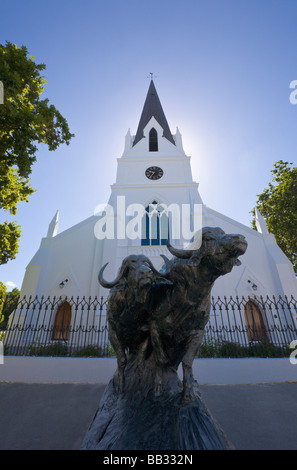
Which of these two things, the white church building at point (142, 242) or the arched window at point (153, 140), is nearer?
the white church building at point (142, 242)

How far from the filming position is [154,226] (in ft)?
52.1

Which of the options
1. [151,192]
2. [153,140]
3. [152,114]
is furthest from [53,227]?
[152,114]

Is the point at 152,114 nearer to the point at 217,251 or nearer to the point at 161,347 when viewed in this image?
the point at 217,251

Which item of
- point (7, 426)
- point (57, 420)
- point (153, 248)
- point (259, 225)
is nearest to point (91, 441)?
point (57, 420)

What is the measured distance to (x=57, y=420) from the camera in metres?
3.49

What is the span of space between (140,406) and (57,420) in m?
2.09

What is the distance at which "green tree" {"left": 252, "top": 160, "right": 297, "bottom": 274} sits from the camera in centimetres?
1538

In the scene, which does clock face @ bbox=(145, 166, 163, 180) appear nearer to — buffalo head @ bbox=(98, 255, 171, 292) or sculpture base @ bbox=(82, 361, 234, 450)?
buffalo head @ bbox=(98, 255, 171, 292)

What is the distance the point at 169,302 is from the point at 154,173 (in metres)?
17.5

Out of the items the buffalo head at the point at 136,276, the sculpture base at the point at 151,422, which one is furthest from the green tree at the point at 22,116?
the sculpture base at the point at 151,422

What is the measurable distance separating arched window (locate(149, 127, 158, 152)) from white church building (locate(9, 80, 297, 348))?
3548 mm

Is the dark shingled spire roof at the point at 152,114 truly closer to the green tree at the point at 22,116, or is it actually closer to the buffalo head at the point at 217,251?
the green tree at the point at 22,116

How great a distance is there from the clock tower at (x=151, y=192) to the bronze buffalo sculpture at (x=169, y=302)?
10.0 metres

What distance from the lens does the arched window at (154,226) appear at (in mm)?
15227
